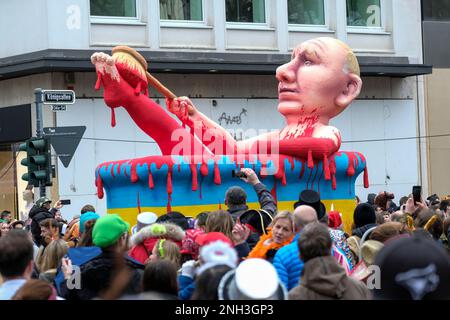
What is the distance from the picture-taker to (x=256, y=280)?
4.67 metres

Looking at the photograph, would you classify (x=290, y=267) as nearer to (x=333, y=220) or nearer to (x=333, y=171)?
(x=333, y=220)

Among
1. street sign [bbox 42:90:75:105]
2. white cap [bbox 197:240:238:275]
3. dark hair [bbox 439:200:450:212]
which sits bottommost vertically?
dark hair [bbox 439:200:450:212]

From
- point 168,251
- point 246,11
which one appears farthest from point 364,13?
point 168,251

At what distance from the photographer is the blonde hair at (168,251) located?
7121 mm

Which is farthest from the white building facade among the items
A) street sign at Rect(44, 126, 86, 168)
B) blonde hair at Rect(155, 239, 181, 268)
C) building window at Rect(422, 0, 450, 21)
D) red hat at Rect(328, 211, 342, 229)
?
blonde hair at Rect(155, 239, 181, 268)

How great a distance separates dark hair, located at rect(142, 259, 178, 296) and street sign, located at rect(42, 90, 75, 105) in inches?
421

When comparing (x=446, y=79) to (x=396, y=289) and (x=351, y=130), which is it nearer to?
(x=351, y=130)

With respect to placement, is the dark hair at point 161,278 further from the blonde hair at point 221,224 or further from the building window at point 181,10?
the building window at point 181,10

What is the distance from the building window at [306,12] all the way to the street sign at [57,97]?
41.7 ft

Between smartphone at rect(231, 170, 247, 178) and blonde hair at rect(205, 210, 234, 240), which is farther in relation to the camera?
smartphone at rect(231, 170, 247, 178)

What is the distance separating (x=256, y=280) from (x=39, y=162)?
10816 millimetres

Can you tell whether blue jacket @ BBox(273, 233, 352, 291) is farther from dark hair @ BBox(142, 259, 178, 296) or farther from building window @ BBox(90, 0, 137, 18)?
building window @ BBox(90, 0, 137, 18)

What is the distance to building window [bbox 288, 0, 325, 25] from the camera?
27844 millimetres

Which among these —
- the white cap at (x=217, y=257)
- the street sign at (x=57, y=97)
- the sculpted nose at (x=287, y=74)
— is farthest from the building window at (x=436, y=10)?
the white cap at (x=217, y=257)
